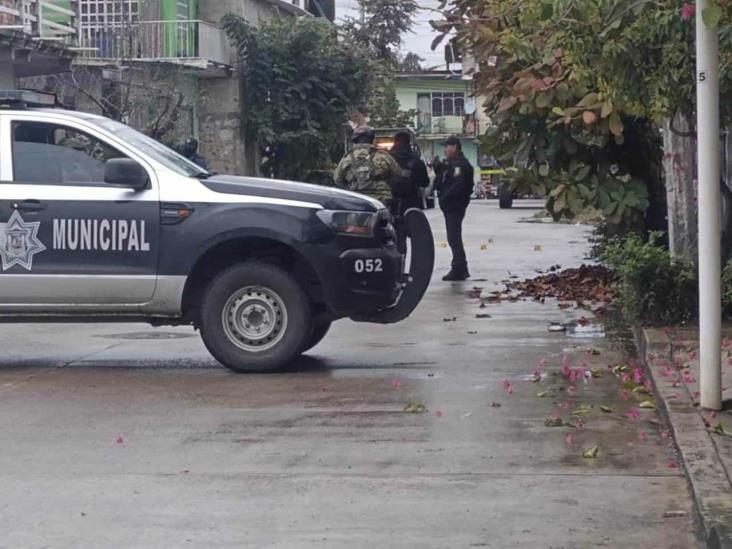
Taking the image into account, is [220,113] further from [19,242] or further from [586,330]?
[19,242]

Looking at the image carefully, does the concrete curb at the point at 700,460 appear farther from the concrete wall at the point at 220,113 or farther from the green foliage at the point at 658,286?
the concrete wall at the point at 220,113

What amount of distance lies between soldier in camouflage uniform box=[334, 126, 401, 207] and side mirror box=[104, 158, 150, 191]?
5288 millimetres

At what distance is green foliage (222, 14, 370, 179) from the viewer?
35062 millimetres

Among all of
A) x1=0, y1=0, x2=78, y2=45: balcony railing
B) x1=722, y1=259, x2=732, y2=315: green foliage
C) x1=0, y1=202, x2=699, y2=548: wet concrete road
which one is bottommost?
x1=0, y1=202, x2=699, y2=548: wet concrete road

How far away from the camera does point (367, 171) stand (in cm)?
1496

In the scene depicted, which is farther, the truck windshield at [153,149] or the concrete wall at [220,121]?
the concrete wall at [220,121]

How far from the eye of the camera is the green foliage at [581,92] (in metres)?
7.99

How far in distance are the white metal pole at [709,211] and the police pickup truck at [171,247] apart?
9.18 ft

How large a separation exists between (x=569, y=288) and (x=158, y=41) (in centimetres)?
1896

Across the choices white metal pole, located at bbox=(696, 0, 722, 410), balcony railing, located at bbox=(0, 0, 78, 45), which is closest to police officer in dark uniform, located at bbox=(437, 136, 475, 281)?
balcony railing, located at bbox=(0, 0, 78, 45)

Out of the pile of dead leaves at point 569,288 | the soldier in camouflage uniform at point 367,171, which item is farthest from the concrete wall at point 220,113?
the soldier in camouflage uniform at point 367,171

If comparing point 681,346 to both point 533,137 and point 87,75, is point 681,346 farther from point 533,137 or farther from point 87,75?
point 87,75

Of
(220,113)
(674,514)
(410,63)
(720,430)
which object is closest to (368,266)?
(720,430)

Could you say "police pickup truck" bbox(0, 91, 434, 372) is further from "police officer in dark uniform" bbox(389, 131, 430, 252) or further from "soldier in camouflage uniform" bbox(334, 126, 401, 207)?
"police officer in dark uniform" bbox(389, 131, 430, 252)
